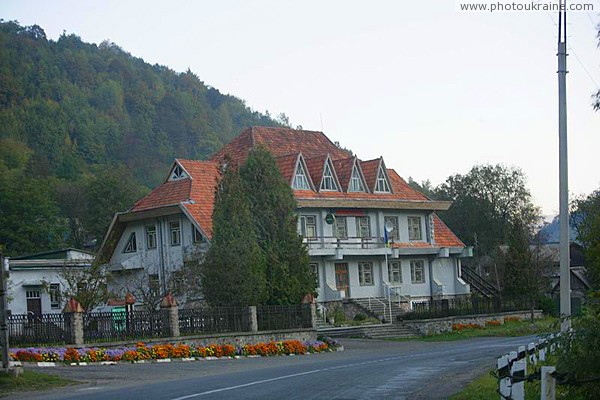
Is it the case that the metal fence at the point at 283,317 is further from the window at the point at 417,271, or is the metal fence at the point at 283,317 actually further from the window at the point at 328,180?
the window at the point at 417,271

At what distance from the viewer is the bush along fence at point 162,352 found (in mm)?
28641

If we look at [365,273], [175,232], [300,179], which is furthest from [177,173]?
[365,273]

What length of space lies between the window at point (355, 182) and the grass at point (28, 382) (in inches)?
1497

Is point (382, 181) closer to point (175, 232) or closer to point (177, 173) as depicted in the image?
point (177, 173)

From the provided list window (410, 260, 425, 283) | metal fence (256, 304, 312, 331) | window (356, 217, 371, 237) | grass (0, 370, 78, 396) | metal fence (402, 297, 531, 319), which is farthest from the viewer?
window (410, 260, 425, 283)

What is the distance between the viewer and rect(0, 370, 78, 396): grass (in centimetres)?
2052

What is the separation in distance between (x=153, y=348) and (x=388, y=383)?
1363cm

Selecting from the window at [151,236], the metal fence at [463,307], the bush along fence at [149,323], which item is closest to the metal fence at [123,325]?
the bush along fence at [149,323]

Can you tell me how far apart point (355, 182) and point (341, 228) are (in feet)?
10.4

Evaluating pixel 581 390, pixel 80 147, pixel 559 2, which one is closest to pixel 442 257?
pixel 559 2

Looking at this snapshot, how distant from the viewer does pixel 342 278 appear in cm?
5878

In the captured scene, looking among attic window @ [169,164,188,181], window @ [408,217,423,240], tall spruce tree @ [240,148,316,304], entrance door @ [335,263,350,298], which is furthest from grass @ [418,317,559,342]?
attic window @ [169,164,188,181]

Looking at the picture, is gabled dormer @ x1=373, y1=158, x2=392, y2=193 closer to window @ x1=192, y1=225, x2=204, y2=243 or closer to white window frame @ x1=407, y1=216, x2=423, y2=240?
white window frame @ x1=407, y1=216, x2=423, y2=240

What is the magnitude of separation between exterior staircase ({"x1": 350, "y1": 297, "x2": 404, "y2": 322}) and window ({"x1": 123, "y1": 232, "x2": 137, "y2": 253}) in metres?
12.9
